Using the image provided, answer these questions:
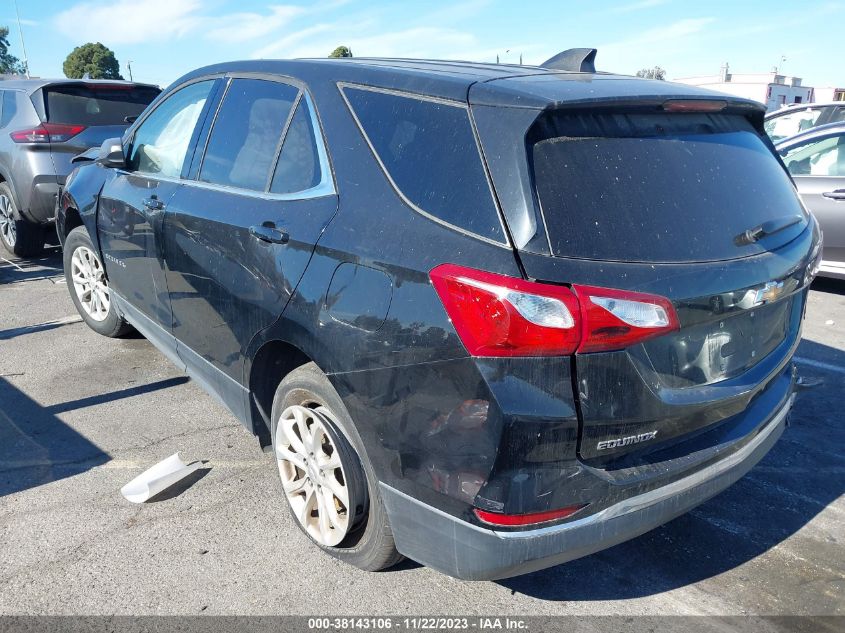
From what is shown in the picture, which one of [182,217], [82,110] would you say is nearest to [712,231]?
[182,217]

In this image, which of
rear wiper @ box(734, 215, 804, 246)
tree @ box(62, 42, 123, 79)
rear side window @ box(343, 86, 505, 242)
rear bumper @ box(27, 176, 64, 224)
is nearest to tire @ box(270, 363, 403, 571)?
rear side window @ box(343, 86, 505, 242)

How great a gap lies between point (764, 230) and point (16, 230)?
7.33m

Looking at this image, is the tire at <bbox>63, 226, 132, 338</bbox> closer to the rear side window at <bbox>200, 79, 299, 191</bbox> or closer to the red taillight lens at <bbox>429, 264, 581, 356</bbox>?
the rear side window at <bbox>200, 79, 299, 191</bbox>

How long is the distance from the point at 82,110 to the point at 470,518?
678cm

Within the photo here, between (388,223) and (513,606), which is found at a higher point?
(388,223)

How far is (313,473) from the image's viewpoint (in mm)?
2721

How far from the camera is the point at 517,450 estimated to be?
194 centimetres

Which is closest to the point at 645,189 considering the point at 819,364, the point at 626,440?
the point at 626,440

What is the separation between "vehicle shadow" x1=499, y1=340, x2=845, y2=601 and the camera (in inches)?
105

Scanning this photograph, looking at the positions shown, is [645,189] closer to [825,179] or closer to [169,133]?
[169,133]

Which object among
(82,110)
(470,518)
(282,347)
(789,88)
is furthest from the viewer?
(789,88)

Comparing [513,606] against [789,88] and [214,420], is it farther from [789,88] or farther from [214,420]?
[789,88]

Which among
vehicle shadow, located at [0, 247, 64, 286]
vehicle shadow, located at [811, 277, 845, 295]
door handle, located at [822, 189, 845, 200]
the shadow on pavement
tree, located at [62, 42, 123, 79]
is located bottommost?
vehicle shadow, located at [811, 277, 845, 295]

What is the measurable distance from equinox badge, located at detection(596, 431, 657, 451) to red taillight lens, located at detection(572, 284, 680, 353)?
281mm
